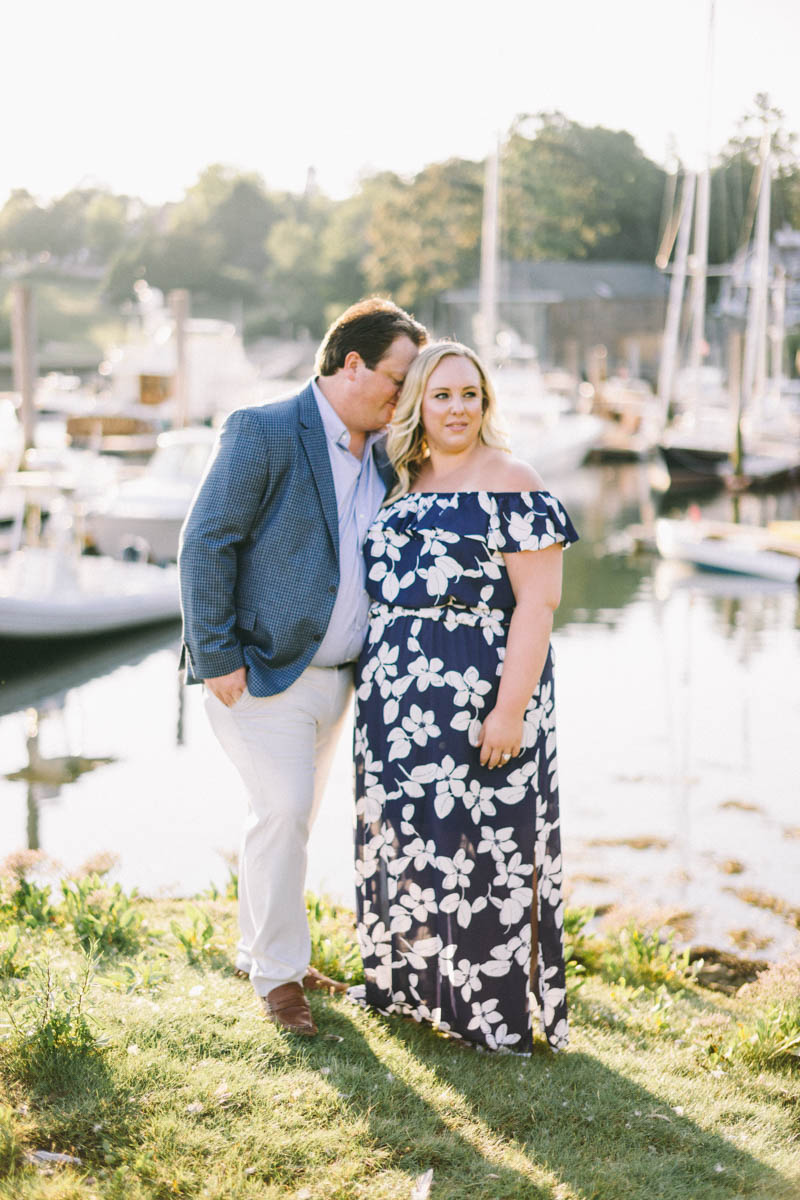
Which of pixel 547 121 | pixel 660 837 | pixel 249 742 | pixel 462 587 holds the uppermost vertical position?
pixel 547 121

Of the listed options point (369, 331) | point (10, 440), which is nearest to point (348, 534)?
point (369, 331)

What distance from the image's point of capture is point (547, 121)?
5403cm

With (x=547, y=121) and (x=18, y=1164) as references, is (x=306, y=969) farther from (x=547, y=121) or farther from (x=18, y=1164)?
(x=547, y=121)

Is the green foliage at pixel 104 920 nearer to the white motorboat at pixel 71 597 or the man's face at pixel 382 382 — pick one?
the man's face at pixel 382 382

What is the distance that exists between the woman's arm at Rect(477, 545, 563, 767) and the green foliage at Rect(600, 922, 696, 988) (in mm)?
1747

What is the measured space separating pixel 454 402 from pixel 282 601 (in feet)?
2.48

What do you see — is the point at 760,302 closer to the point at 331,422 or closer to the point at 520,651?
the point at 331,422

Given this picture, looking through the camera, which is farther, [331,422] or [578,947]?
[578,947]

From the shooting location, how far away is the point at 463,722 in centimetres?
331

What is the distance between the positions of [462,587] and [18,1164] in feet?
5.83

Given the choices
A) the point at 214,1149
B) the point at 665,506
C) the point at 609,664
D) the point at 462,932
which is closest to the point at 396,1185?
the point at 214,1149

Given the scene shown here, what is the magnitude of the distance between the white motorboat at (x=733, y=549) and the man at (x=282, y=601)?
14.1 meters

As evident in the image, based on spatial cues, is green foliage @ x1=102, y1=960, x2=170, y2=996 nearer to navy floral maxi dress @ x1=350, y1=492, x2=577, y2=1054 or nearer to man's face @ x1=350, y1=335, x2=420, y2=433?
navy floral maxi dress @ x1=350, y1=492, x2=577, y2=1054

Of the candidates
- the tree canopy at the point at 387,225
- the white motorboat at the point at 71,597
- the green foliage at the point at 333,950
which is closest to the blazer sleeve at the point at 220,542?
the green foliage at the point at 333,950
